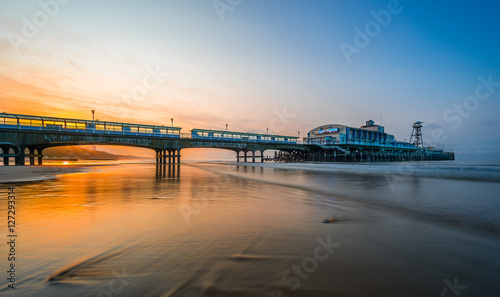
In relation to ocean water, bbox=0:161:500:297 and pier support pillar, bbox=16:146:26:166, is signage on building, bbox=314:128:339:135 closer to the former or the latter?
ocean water, bbox=0:161:500:297

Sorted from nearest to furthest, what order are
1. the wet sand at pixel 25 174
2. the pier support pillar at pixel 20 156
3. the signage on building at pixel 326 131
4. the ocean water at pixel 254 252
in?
the ocean water at pixel 254 252 → the wet sand at pixel 25 174 → the pier support pillar at pixel 20 156 → the signage on building at pixel 326 131

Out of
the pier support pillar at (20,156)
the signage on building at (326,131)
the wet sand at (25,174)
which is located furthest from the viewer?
the signage on building at (326,131)

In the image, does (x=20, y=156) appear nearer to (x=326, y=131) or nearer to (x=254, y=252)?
(x=254, y=252)

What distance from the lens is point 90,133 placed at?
41156 mm

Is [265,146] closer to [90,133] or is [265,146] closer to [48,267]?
[90,133]

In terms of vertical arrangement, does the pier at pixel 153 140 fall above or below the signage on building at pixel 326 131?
below

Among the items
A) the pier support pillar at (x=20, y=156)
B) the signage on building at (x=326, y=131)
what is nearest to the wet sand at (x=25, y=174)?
the pier support pillar at (x=20, y=156)

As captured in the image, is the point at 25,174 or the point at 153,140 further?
the point at 153,140

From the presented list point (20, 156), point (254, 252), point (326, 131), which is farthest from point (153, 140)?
point (326, 131)

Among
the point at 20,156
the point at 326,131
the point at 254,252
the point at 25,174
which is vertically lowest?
the point at 25,174

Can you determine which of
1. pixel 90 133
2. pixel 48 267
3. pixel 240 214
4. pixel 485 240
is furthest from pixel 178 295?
pixel 90 133

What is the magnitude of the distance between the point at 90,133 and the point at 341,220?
49422 mm

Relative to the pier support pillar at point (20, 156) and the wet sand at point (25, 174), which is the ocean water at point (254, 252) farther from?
the pier support pillar at point (20, 156)

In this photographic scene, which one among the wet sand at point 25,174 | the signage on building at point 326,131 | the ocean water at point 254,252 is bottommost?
the wet sand at point 25,174
